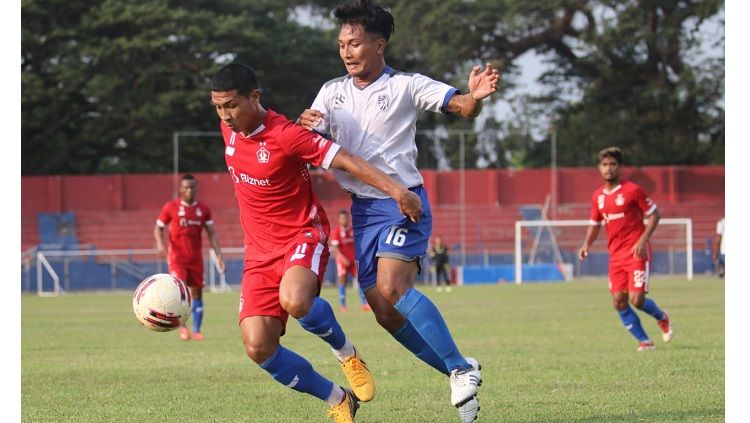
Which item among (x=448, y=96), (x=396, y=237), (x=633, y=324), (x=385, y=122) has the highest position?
(x=448, y=96)

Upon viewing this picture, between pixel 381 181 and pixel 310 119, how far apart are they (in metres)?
0.74

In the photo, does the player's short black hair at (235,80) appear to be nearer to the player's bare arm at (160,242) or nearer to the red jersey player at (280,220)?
the red jersey player at (280,220)

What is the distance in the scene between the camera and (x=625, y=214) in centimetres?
1312

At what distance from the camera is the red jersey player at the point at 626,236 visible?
1284 cm

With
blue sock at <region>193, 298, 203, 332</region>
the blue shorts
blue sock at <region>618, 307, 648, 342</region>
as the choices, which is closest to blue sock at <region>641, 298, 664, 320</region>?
blue sock at <region>618, 307, 648, 342</region>

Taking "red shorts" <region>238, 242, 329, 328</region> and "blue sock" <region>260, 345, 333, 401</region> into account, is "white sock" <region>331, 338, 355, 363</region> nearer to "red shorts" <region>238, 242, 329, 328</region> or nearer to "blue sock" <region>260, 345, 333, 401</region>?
"blue sock" <region>260, 345, 333, 401</region>

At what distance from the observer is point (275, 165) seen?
679cm

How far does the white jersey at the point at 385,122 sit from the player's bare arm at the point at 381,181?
0.30 meters

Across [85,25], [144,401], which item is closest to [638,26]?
[85,25]

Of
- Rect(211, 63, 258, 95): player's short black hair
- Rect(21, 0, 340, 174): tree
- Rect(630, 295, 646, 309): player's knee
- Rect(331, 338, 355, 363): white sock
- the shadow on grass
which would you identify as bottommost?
the shadow on grass

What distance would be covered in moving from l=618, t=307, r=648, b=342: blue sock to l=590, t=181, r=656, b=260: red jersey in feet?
2.09

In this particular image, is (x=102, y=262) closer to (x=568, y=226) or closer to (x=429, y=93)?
(x=568, y=226)

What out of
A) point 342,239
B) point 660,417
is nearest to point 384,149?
point 660,417

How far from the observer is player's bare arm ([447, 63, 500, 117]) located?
257 inches
